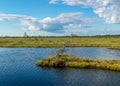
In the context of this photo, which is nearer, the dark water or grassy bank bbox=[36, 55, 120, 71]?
the dark water

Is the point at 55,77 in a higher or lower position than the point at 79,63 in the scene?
lower

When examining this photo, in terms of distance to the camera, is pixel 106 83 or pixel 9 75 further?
pixel 9 75

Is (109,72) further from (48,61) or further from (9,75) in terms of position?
(9,75)

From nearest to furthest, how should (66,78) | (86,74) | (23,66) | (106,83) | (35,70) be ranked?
(106,83)
(66,78)
(86,74)
(35,70)
(23,66)

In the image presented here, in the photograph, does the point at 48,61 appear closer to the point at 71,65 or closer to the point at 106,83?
the point at 71,65

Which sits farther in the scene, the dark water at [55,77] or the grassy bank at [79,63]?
the grassy bank at [79,63]

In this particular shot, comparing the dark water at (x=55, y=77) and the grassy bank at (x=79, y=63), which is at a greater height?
the grassy bank at (x=79, y=63)

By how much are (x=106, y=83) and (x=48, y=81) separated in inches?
414

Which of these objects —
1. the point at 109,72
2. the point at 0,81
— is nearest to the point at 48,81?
the point at 0,81

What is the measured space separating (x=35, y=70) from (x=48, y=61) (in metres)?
6.55

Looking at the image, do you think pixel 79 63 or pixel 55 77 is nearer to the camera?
pixel 55 77

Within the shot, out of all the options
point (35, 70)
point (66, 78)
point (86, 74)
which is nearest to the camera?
point (66, 78)

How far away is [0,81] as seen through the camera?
46.7 metres

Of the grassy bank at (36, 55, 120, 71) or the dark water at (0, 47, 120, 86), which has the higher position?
the grassy bank at (36, 55, 120, 71)
